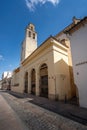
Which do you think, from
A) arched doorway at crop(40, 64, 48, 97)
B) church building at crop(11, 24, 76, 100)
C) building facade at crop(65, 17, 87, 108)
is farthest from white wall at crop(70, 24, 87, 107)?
arched doorway at crop(40, 64, 48, 97)

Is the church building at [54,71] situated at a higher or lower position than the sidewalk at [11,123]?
higher

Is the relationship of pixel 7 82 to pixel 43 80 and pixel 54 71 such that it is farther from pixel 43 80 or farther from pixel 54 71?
pixel 54 71

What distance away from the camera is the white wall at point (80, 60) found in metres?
6.89

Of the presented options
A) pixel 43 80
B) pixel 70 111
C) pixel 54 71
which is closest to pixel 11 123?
pixel 70 111

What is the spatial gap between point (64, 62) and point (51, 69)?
7.26 ft

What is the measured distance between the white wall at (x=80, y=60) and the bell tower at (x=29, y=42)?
68.4 ft

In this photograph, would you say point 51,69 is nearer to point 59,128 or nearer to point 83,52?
point 83,52

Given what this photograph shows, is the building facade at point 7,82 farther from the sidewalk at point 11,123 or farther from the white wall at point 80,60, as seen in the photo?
the white wall at point 80,60

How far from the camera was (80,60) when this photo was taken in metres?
7.37

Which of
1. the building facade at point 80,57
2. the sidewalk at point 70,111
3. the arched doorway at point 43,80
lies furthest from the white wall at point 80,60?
the arched doorway at point 43,80

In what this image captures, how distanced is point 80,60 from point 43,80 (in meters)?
6.83

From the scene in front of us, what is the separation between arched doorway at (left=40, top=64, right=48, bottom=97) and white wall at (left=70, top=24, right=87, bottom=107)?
533 cm

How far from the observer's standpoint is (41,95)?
13.0 metres

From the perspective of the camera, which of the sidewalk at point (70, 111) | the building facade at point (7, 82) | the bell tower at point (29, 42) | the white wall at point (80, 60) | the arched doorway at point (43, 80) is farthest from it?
the building facade at point (7, 82)
